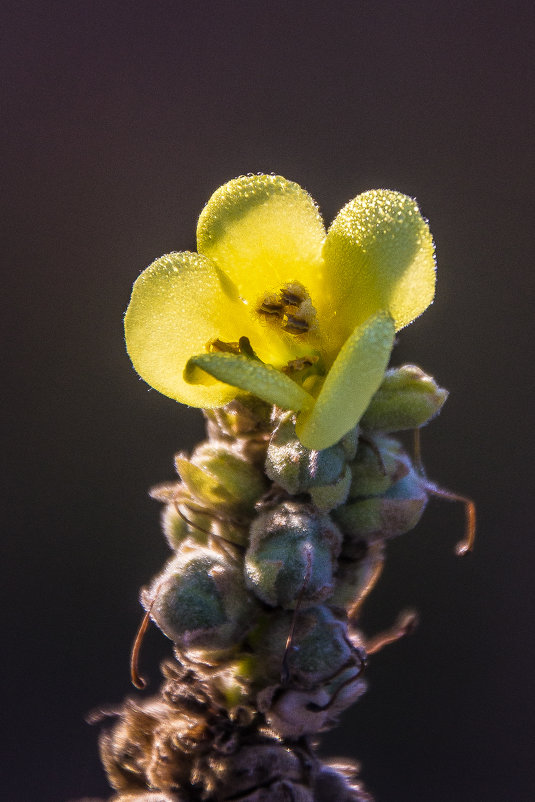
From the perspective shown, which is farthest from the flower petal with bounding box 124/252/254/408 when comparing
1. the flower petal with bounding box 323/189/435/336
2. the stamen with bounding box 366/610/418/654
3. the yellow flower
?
the stamen with bounding box 366/610/418/654

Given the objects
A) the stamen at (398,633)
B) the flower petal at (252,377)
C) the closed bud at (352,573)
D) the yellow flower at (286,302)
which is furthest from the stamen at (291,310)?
the stamen at (398,633)

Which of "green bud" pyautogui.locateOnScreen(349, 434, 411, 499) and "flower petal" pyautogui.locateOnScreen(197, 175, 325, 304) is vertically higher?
"flower petal" pyautogui.locateOnScreen(197, 175, 325, 304)

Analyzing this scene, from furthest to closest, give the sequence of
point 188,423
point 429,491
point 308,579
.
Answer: point 188,423 → point 429,491 → point 308,579

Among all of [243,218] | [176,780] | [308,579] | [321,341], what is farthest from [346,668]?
[243,218]

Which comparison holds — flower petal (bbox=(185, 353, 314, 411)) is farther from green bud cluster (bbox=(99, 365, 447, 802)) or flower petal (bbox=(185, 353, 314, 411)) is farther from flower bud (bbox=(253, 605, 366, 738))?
flower bud (bbox=(253, 605, 366, 738))

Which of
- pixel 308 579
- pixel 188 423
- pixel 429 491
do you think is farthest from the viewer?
pixel 188 423

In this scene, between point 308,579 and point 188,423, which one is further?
point 188,423

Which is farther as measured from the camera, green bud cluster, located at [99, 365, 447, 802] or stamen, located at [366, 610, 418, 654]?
stamen, located at [366, 610, 418, 654]

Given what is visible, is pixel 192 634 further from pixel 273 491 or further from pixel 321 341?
pixel 321 341
